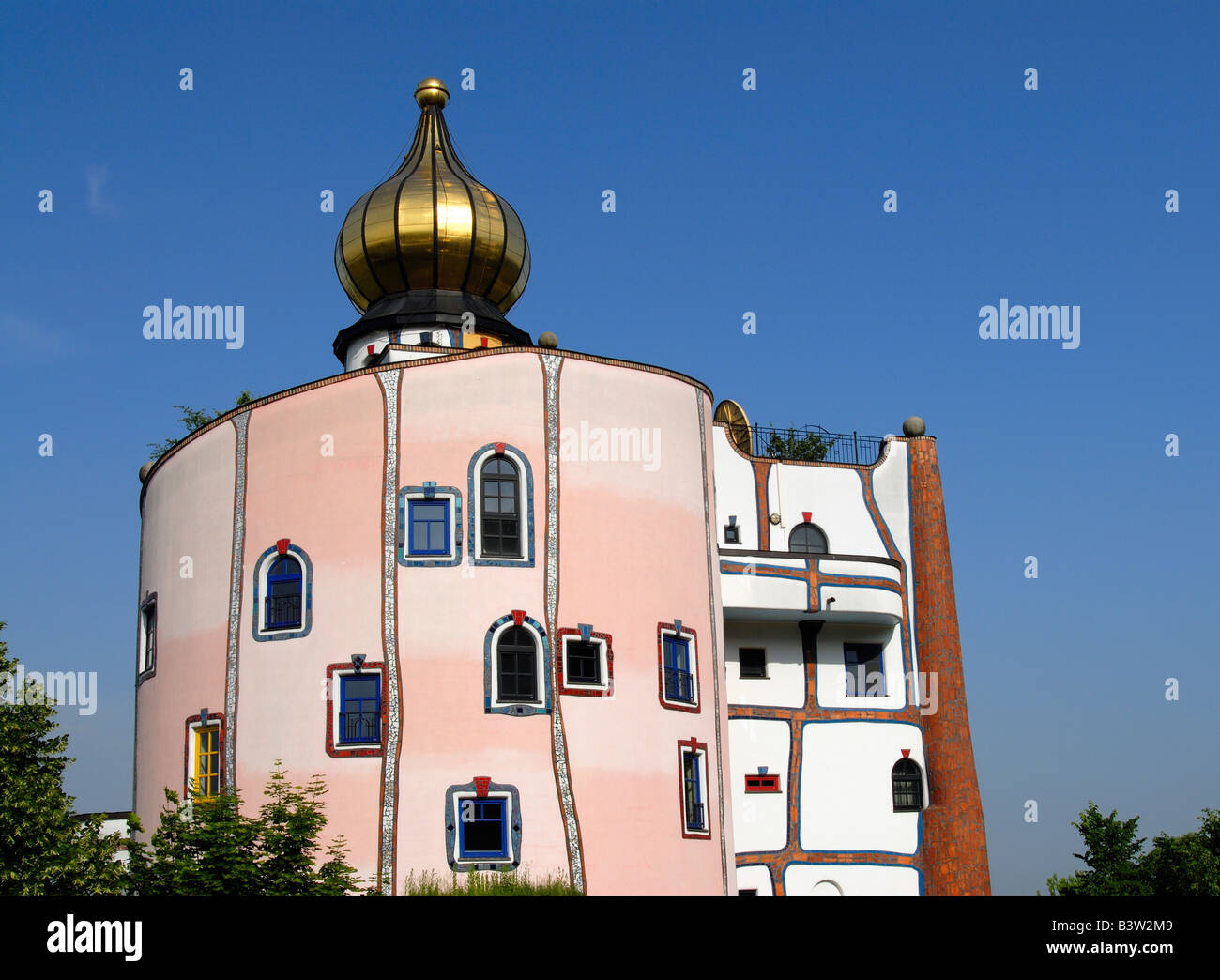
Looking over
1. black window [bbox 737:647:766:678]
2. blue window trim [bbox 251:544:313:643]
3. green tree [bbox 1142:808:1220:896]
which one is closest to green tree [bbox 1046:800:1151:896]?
green tree [bbox 1142:808:1220:896]

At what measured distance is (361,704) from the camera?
64.8 ft

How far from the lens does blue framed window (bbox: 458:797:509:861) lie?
62.5 feet

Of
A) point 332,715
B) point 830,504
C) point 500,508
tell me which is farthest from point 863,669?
point 332,715

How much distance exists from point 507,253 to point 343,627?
9524mm

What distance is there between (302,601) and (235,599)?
1254mm

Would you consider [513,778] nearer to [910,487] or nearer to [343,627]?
[343,627]

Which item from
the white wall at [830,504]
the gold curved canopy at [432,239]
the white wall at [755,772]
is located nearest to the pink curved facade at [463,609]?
the white wall at [755,772]

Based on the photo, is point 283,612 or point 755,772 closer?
point 283,612

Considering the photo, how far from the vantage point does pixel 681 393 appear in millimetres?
22312

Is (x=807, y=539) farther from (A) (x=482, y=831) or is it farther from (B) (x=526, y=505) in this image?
(A) (x=482, y=831)

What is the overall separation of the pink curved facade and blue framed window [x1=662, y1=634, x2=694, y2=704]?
189 mm

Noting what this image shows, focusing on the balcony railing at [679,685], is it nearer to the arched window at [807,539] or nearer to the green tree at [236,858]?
the green tree at [236,858]

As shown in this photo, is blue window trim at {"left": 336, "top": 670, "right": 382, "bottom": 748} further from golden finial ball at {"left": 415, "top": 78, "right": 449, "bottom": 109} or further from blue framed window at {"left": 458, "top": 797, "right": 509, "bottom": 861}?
golden finial ball at {"left": 415, "top": 78, "right": 449, "bottom": 109}
